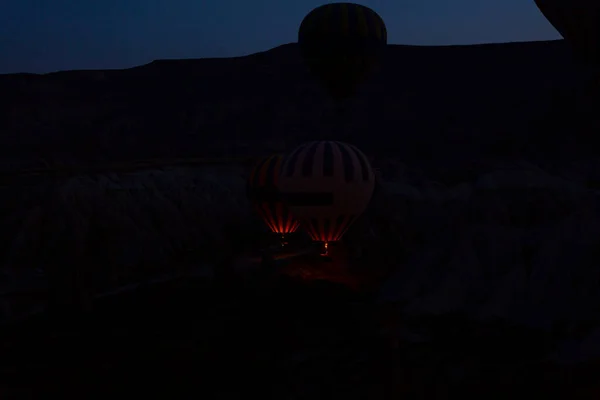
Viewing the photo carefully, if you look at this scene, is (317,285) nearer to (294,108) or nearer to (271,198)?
(271,198)

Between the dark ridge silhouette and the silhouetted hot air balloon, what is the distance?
30332mm

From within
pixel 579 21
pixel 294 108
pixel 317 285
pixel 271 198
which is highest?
pixel 294 108

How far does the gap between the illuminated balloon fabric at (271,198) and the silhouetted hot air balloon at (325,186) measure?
286 cm

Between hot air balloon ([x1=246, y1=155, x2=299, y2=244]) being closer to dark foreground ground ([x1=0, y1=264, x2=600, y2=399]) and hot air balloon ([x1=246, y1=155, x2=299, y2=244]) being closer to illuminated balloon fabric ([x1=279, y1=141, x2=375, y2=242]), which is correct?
illuminated balloon fabric ([x1=279, y1=141, x2=375, y2=242])

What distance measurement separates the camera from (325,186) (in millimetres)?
19547

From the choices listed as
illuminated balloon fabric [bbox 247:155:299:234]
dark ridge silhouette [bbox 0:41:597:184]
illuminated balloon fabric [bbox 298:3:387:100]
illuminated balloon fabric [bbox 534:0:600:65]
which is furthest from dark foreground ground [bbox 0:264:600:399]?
dark ridge silhouette [bbox 0:41:597:184]

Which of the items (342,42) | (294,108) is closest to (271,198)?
(342,42)

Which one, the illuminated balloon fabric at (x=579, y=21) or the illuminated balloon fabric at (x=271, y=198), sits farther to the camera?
the illuminated balloon fabric at (x=271, y=198)

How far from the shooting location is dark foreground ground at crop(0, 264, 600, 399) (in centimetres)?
1134

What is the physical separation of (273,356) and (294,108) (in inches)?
2135

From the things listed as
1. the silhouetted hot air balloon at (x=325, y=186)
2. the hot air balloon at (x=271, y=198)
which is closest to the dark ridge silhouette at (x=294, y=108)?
the hot air balloon at (x=271, y=198)

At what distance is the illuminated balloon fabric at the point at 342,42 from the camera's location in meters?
25.2

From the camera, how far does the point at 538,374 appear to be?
11.5 metres

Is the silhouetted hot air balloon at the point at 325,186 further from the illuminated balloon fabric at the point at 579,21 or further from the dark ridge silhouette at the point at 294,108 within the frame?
the dark ridge silhouette at the point at 294,108
